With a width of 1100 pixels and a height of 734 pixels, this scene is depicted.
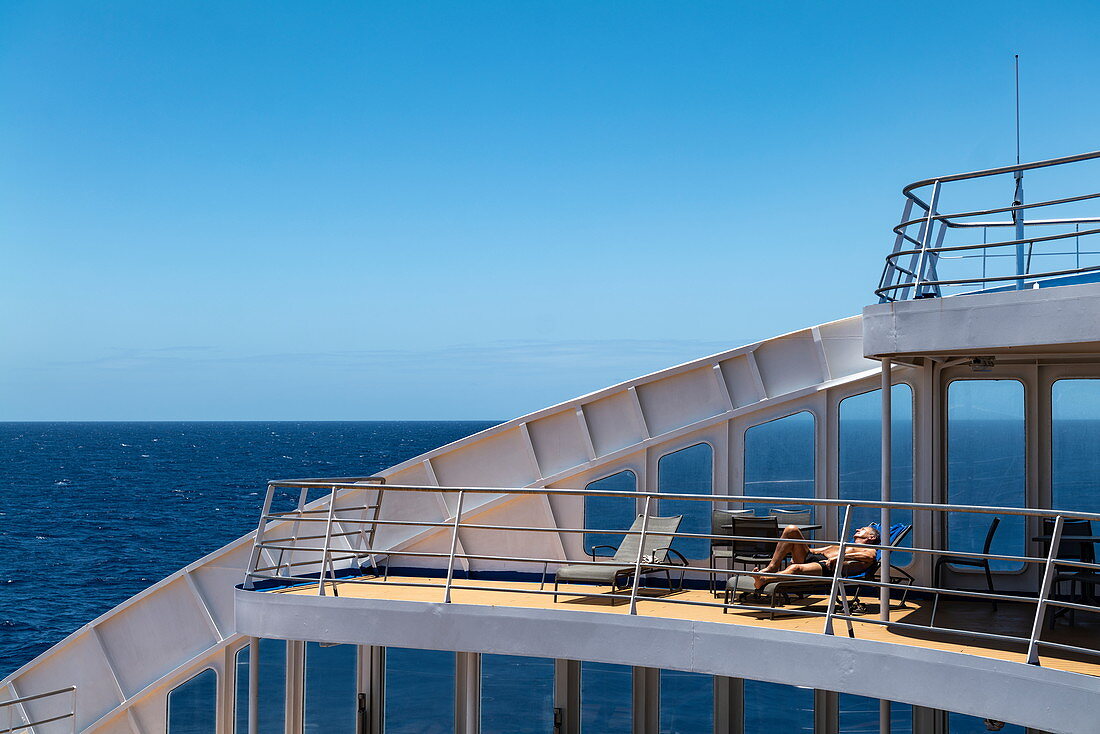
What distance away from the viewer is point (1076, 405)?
11.5 metres

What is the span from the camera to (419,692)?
42.6 feet

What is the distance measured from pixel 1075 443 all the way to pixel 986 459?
3.04 ft

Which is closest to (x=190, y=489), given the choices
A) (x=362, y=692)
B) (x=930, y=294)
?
(x=362, y=692)

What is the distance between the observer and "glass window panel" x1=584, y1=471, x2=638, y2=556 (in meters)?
13.9

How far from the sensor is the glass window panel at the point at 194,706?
552 inches

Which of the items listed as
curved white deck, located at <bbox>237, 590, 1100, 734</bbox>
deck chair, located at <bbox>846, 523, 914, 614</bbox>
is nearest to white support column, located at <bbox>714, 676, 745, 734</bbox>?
deck chair, located at <bbox>846, 523, 914, 614</bbox>

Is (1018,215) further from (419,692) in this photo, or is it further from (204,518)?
(204,518)

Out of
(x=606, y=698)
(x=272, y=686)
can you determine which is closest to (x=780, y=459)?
(x=606, y=698)

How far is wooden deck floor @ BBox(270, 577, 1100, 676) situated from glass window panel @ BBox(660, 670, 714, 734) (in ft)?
3.45

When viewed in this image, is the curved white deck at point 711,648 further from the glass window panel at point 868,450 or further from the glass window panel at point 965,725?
the glass window panel at point 868,450

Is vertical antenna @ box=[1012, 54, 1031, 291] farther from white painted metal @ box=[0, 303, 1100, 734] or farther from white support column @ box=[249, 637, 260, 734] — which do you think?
white support column @ box=[249, 637, 260, 734]

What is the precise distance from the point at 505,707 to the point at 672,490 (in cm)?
346

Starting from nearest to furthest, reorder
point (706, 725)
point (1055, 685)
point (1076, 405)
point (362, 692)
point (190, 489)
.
→ point (1055, 685) → point (1076, 405) → point (706, 725) → point (362, 692) → point (190, 489)

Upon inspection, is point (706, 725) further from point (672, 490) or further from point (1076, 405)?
point (1076, 405)
